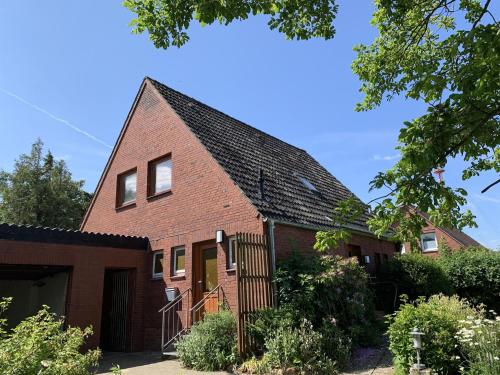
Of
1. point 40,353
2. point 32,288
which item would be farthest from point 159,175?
point 40,353

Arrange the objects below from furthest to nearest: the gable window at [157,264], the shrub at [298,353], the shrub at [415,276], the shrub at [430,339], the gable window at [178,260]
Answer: the shrub at [415,276], the gable window at [157,264], the gable window at [178,260], the shrub at [298,353], the shrub at [430,339]

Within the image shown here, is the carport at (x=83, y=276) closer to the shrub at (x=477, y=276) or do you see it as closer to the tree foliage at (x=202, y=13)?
the tree foliage at (x=202, y=13)

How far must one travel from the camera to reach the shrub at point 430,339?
22.9ft

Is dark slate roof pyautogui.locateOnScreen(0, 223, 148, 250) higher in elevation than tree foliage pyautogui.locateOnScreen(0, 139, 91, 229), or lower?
lower

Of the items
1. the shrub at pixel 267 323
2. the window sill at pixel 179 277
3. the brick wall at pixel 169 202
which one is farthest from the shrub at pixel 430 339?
the window sill at pixel 179 277

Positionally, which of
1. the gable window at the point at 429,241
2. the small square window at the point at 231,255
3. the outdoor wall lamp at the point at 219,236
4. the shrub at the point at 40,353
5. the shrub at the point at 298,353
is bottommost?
the shrub at the point at 298,353

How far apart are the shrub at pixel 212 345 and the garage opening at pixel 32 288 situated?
4.58 meters

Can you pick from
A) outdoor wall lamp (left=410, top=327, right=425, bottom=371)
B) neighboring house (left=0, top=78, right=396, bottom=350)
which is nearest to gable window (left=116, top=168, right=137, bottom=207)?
neighboring house (left=0, top=78, right=396, bottom=350)

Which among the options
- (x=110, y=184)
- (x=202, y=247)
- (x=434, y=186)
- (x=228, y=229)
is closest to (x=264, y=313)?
(x=228, y=229)

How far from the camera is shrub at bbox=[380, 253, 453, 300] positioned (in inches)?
551

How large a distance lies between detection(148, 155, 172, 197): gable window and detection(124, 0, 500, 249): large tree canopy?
795 centimetres

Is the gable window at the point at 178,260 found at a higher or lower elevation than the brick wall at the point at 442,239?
lower

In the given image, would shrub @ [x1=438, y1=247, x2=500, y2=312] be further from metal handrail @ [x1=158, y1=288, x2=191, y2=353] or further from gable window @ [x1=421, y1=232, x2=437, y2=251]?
gable window @ [x1=421, y1=232, x2=437, y2=251]

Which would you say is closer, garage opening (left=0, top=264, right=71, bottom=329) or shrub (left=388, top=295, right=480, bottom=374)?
shrub (left=388, top=295, right=480, bottom=374)
